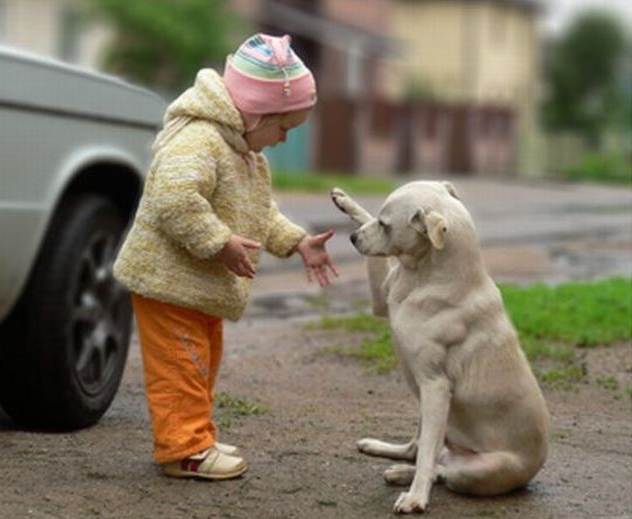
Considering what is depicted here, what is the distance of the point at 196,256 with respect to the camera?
5250 mm

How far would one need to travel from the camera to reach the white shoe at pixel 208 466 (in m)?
5.38

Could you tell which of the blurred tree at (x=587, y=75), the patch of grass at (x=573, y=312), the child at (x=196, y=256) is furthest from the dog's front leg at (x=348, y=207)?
the blurred tree at (x=587, y=75)

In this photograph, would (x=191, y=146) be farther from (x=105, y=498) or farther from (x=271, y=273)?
(x=271, y=273)

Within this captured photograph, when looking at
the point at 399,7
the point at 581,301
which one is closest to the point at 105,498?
the point at 581,301

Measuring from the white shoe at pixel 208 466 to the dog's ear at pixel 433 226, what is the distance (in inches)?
37.6

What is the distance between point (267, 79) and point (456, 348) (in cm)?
99

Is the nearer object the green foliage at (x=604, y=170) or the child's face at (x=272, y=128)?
the child's face at (x=272, y=128)

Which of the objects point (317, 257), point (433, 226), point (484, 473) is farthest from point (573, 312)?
point (433, 226)

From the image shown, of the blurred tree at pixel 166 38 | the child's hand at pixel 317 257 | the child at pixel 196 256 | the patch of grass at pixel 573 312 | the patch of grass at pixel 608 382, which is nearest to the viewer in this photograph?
the child at pixel 196 256

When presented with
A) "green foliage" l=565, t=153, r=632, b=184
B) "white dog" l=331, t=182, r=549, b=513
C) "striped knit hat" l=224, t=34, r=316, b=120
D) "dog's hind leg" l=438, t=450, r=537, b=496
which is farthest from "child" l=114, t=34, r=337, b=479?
"green foliage" l=565, t=153, r=632, b=184

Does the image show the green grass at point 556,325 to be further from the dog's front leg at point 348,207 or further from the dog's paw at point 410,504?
the dog's paw at point 410,504

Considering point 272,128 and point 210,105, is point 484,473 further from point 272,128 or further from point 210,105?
point 210,105

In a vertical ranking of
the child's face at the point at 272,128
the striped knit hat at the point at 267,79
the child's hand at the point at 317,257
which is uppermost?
the striped knit hat at the point at 267,79

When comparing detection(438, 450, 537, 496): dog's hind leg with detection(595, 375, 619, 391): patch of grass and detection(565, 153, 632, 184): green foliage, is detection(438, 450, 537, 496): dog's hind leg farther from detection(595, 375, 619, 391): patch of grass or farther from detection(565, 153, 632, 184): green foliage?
detection(565, 153, 632, 184): green foliage
